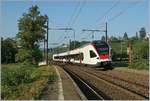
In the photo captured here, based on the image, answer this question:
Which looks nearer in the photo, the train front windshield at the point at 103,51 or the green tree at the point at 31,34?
the train front windshield at the point at 103,51

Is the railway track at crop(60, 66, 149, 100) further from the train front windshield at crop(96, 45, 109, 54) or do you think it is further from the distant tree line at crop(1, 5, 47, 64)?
the distant tree line at crop(1, 5, 47, 64)

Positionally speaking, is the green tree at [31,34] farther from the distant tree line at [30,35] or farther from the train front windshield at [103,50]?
the train front windshield at [103,50]

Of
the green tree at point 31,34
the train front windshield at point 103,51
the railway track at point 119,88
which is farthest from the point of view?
the green tree at point 31,34

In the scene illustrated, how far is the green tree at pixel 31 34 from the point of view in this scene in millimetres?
62181

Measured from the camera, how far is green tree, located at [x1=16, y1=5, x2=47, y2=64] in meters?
62.2

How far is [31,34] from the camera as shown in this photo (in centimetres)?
6200

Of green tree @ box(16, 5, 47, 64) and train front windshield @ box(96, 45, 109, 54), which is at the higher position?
green tree @ box(16, 5, 47, 64)

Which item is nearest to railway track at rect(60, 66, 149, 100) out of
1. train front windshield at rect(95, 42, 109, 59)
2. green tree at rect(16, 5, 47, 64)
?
train front windshield at rect(95, 42, 109, 59)

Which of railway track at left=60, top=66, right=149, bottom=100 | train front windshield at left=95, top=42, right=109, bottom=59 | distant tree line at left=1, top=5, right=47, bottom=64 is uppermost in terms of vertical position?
distant tree line at left=1, top=5, right=47, bottom=64

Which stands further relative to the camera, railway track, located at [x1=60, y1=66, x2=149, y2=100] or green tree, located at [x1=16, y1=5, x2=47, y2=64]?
green tree, located at [x1=16, y1=5, x2=47, y2=64]

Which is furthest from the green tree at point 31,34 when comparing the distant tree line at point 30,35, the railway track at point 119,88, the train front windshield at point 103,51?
the railway track at point 119,88

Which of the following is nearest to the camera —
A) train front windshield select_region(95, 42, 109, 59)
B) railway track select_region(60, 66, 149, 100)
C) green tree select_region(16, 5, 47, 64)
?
railway track select_region(60, 66, 149, 100)

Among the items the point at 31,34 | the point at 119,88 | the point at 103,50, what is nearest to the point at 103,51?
the point at 103,50

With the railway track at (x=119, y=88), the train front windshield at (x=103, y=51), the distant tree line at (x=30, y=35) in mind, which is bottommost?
the railway track at (x=119, y=88)
